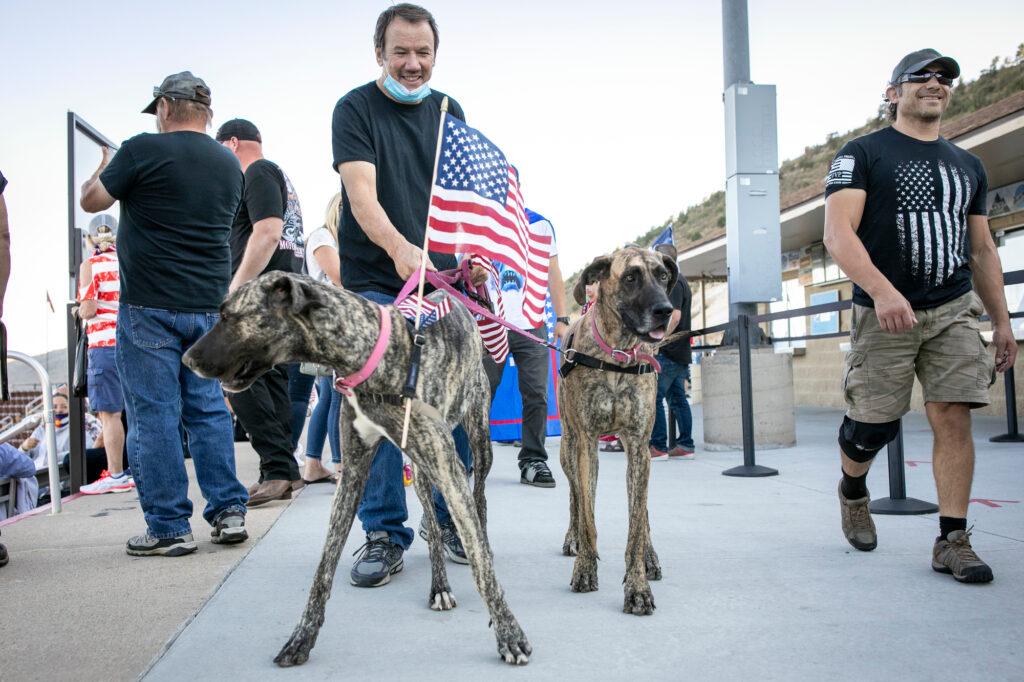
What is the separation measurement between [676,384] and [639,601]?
532cm

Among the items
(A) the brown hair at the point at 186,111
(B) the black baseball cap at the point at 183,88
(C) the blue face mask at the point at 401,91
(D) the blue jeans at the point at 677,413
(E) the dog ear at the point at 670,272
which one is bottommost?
(D) the blue jeans at the point at 677,413

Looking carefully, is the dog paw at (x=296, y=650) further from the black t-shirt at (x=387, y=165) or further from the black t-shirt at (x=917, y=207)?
the black t-shirt at (x=917, y=207)

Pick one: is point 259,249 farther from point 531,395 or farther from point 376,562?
point 531,395

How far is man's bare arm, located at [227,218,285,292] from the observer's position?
452 cm

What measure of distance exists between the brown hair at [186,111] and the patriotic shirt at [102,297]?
2.53 metres

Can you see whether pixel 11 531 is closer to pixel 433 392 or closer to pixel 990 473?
pixel 433 392

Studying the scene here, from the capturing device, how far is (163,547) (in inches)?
153

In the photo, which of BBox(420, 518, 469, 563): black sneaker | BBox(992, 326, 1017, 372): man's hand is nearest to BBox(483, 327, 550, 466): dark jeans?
BBox(420, 518, 469, 563): black sneaker

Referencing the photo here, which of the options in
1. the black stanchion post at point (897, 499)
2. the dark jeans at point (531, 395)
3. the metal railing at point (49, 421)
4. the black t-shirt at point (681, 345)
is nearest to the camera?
the black stanchion post at point (897, 499)

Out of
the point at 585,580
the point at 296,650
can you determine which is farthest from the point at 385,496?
the point at 296,650

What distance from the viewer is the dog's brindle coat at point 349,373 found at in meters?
2.25

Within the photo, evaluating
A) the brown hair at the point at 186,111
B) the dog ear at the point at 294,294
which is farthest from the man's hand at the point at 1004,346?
the brown hair at the point at 186,111

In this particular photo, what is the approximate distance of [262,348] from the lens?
2.28 metres

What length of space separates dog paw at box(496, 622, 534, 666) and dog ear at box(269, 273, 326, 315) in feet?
3.77
